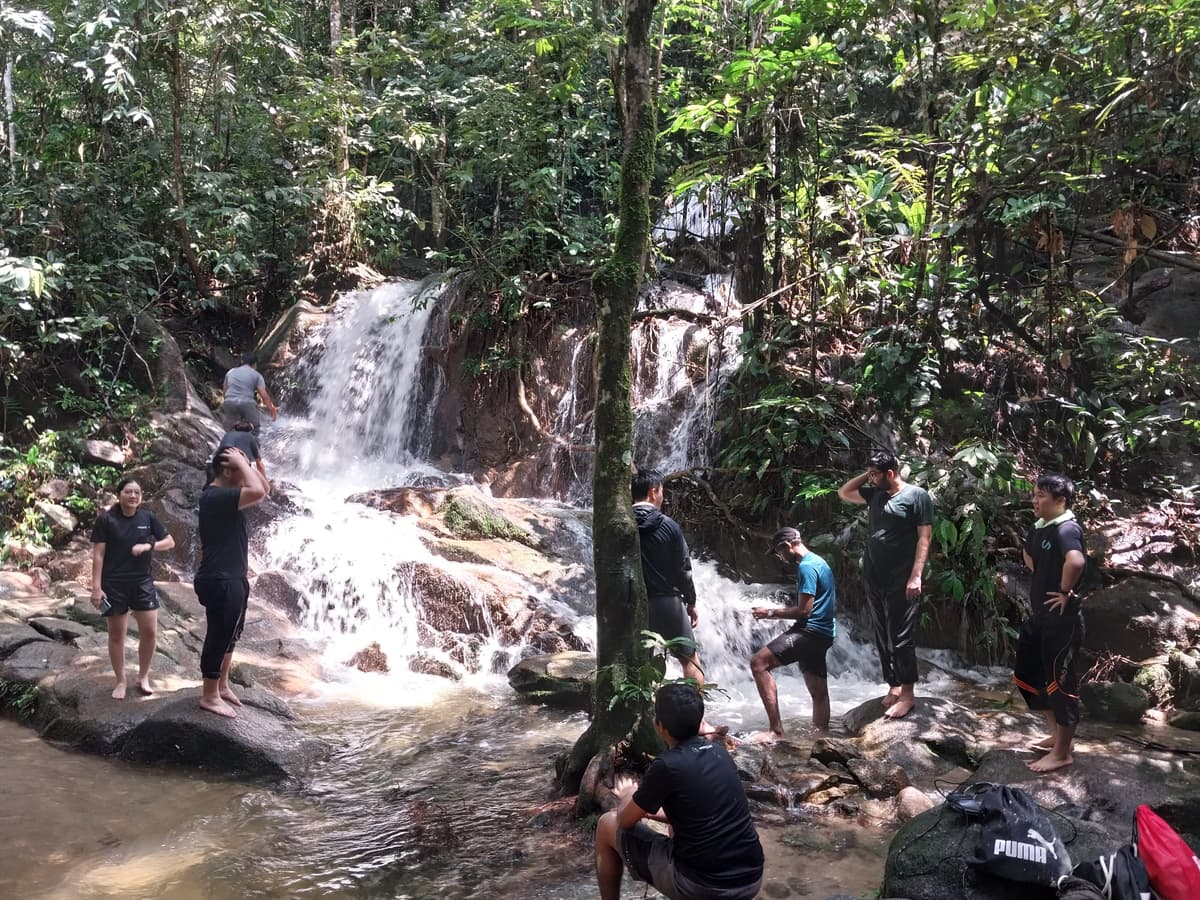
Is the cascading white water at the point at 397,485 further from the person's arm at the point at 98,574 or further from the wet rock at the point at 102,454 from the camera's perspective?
the person's arm at the point at 98,574

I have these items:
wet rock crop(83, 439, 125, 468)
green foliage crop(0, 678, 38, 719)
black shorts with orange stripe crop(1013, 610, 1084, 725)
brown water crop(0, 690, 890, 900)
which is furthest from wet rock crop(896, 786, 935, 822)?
wet rock crop(83, 439, 125, 468)

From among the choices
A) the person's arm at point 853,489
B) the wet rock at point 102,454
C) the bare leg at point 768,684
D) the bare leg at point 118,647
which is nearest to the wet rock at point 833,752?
the bare leg at point 768,684

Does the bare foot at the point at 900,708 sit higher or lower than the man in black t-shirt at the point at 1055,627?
lower

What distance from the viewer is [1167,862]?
279 cm

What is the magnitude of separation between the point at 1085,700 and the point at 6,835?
23.4 ft

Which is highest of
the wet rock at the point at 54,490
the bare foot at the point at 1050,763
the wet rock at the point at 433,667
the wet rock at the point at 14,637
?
the wet rock at the point at 54,490

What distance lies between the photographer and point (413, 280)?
16641 millimetres

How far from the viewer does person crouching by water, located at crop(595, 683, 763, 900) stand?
3043 millimetres

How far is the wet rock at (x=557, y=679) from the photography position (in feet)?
22.6

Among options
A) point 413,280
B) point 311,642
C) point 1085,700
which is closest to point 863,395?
point 1085,700

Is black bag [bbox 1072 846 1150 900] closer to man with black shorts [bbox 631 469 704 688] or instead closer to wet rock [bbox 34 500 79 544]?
man with black shorts [bbox 631 469 704 688]

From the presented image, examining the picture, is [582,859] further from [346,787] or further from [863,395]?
[863,395]

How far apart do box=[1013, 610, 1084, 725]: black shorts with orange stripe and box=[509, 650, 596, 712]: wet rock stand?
313 centimetres

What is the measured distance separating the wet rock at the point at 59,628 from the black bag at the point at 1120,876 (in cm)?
751
